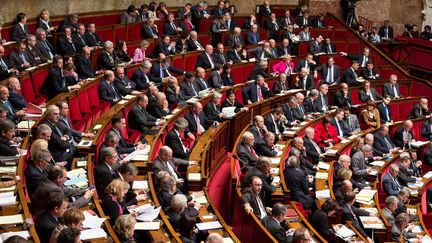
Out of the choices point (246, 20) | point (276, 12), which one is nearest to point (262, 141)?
point (246, 20)

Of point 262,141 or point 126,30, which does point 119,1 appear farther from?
point 262,141

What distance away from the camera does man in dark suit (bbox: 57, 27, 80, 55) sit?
328 inches

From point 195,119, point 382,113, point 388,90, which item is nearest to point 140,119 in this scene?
point 195,119

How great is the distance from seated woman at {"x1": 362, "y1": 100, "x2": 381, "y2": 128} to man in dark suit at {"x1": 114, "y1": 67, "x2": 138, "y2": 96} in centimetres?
316

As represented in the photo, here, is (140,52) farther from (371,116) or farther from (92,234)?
(92,234)

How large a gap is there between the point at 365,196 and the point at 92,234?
293cm

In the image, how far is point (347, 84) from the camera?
9.88m

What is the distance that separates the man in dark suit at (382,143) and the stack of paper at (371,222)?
252 centimetres

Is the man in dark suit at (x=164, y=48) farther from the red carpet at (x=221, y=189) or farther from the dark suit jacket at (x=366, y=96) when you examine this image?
the dark suit jacket at (x=366, y=96)

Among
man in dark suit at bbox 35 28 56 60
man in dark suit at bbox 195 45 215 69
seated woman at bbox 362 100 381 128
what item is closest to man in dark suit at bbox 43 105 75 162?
man in dark suit at bbox 35 28 56 60

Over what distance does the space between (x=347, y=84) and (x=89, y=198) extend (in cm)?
614

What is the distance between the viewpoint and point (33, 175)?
4625 mm

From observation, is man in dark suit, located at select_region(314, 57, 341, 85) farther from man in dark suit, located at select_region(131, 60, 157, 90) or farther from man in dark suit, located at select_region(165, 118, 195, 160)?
man in dark suit, located at select_region(165, 118, 195, 160)

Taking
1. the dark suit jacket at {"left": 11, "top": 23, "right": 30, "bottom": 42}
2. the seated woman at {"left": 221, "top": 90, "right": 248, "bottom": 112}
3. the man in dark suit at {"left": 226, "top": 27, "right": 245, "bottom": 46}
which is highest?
the dark suit jacket at {"left": 11, "top": 23, "right": 30, "bottom": 42}
